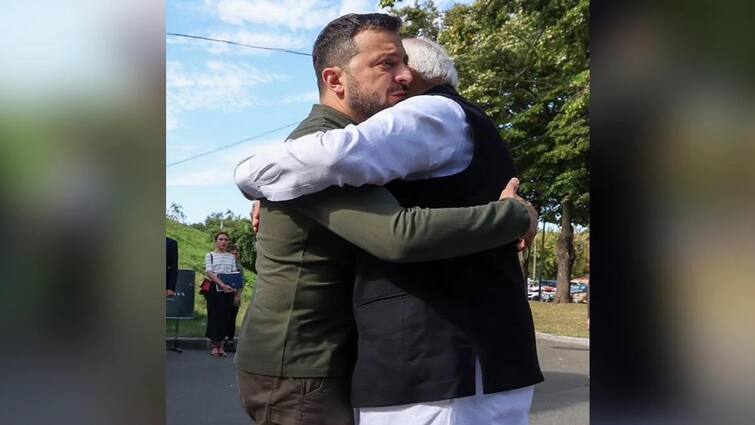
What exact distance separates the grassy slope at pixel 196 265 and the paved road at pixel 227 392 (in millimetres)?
882

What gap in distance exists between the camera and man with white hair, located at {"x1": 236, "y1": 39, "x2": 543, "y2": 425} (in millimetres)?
1419

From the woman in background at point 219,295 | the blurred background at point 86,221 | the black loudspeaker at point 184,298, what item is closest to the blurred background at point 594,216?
the blurred background at point 86,221

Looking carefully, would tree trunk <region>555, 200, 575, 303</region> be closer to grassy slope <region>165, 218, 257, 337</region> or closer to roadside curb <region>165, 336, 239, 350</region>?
grassy slope <region>165, 218, 257, 337</region>

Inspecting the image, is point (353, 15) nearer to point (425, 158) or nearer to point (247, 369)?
point (425, 158)

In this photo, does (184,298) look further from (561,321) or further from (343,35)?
(343,35)

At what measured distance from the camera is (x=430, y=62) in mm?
1682

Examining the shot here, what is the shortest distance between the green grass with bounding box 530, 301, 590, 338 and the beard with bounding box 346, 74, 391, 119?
374 inches

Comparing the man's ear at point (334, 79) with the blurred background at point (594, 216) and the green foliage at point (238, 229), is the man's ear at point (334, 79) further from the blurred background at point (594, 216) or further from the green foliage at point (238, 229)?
the green foliage at point (238, 229)

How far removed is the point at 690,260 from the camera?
1056 mm

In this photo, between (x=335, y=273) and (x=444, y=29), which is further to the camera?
(x=444, y=29)

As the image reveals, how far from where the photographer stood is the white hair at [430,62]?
5.50 ft

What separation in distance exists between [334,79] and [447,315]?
0.65m

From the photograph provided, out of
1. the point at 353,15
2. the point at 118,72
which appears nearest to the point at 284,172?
the point at 118,72

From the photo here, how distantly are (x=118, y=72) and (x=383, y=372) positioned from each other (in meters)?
0.76
